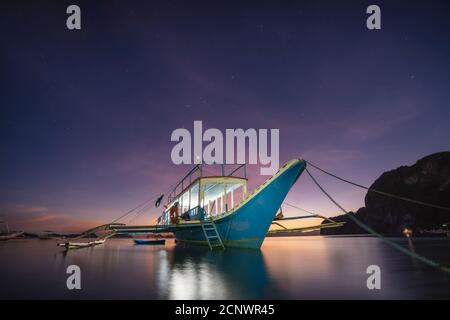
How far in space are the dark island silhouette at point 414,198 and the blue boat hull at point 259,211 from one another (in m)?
111

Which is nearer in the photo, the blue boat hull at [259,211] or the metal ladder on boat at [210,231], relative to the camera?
the blue boat hull at [259,211]

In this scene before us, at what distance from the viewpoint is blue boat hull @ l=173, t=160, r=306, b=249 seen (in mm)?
16859

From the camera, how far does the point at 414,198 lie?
12206cm

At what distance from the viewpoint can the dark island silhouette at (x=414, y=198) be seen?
108694 millimetres

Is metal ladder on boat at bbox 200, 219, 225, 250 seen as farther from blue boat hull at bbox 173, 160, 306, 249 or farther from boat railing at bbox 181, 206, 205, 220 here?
boat railing at bbox 181, 206, 205, 220

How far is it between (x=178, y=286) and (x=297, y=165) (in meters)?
10.1

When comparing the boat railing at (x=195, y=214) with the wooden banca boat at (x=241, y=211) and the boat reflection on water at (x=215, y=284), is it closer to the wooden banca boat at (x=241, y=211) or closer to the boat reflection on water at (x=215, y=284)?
the wooden banca boat at (x=241, y=211)

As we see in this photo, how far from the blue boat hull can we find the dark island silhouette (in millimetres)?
110872

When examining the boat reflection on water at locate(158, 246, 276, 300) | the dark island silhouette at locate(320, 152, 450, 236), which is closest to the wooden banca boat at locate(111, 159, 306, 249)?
the boat reflection on water at locate(158, 246, 276, 300)

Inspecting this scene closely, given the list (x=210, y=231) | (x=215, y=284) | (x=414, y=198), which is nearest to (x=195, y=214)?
(x=210, y=231)

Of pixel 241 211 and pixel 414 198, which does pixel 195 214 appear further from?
pixel 414 198

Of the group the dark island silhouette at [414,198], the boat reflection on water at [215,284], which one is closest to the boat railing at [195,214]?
the boat reflection on water at [215,284]

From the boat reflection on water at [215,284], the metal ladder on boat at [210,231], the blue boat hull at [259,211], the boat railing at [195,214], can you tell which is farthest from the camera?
the boat railing at [195,214]
